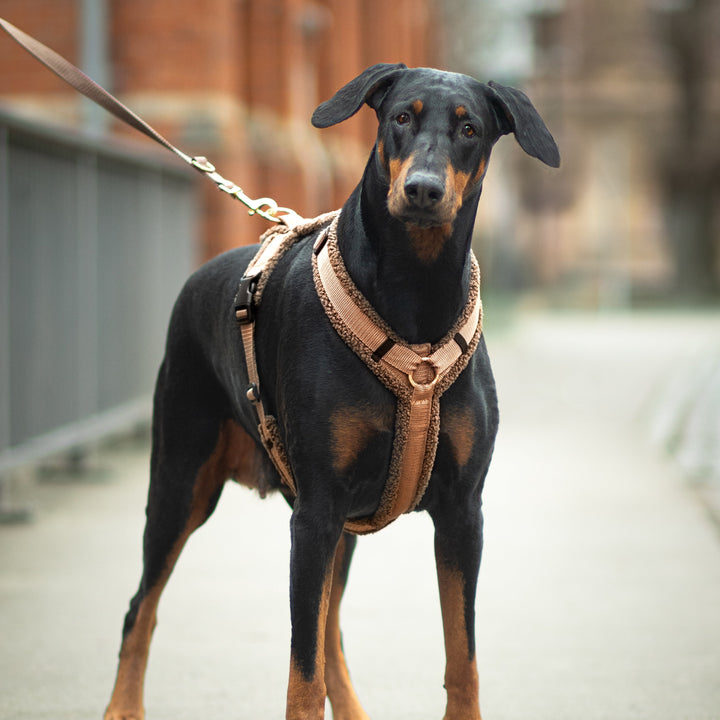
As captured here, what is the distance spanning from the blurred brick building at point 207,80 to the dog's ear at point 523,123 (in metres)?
8.80

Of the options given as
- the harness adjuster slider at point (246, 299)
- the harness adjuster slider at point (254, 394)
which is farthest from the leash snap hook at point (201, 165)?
the harness adjuster slider at point (254, 394)

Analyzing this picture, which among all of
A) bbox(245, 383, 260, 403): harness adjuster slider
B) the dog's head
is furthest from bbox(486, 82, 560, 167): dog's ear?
bbox(245, 383, 260, 403): harness adjuster slider

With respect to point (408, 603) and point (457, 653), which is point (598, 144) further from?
point (457, 653)

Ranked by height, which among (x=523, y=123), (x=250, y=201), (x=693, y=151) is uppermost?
(x=693, y=151)

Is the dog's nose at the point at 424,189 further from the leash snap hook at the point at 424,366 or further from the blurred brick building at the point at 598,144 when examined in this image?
the blurred brick building at the point at 598,144

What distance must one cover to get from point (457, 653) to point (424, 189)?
1.21m

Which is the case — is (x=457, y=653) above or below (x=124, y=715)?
above

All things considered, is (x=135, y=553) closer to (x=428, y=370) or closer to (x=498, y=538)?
(x=498, y=538)

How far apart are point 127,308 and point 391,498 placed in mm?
6584

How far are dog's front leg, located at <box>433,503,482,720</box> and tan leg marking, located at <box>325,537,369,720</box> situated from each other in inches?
22.4

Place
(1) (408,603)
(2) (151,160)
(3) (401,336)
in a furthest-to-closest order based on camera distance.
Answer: (2) (151,160) → (1) (408,603) → (3) (401,336)

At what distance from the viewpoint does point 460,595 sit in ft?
10.7

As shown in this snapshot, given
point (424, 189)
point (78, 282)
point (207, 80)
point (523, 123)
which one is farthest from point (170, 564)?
point (207, 80)

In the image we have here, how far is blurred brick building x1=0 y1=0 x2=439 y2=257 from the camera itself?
42.4 ft
